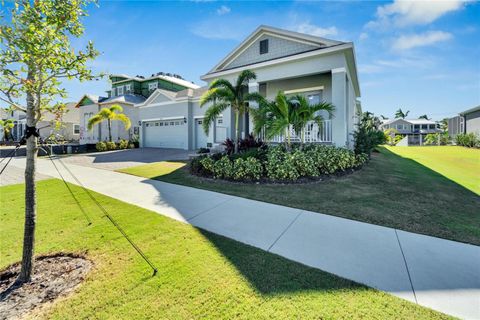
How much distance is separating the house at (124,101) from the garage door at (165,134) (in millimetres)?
3285

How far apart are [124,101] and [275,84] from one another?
19.4 metres

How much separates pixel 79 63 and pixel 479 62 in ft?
57.6

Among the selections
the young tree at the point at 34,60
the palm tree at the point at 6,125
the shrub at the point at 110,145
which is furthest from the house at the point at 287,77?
the palm tree at the point at 6,125

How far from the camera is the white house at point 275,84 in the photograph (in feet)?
33.0

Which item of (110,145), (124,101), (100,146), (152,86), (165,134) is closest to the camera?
(100,146)

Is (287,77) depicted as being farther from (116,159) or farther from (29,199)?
(116,159)

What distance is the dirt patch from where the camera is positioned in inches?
93.8

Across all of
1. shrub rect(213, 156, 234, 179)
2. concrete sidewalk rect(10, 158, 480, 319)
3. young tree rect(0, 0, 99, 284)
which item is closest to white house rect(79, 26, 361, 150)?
shrub rect(213, 156, 234, 179)

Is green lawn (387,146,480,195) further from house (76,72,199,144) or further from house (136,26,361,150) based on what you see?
house (76,72,199,144)

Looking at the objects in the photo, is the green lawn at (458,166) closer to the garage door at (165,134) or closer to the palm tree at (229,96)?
the palm tree at (229,96)

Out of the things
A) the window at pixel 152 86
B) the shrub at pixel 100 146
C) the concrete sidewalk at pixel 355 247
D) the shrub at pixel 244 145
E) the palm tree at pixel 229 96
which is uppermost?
the window at pixel 152 86

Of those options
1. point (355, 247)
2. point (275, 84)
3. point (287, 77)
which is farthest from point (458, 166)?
point (355, 247)

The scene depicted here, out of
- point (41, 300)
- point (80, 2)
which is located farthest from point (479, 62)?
point (41, 300)

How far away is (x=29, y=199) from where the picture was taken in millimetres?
2752
